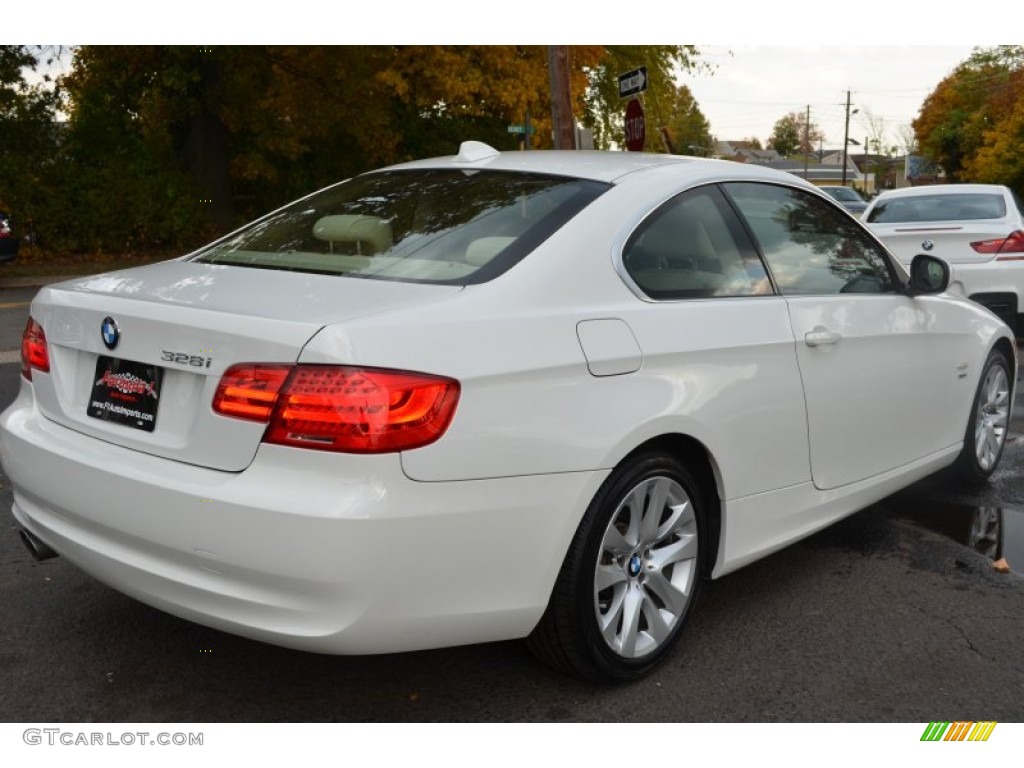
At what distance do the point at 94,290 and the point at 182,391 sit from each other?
1.90ft

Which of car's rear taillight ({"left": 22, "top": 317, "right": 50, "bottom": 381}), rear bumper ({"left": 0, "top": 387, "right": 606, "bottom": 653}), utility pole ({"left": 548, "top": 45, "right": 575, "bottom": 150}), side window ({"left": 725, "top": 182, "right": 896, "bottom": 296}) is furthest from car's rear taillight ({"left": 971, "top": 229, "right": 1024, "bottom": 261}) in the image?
car's rear taillight ({"left": 22, "top": 317, "right": 50, "bottom": 381})

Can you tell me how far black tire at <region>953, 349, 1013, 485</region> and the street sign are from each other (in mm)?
8640

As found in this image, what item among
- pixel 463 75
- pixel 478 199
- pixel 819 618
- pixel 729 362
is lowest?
pixel 819 618

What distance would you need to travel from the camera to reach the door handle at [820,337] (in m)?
3.83

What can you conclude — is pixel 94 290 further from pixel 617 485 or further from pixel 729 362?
pixel 729 362

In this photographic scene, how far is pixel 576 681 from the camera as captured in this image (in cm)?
329

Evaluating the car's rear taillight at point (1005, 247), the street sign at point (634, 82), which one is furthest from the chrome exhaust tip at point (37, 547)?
the street sign at point (634, 82)

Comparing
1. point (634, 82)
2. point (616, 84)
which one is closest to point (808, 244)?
point (634, 82)

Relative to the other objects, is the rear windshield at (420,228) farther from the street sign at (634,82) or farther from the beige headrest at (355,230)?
the street sign at (634,82)

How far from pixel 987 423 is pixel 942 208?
5.96 metres

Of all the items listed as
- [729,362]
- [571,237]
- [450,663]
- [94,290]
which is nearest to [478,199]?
[571,237]

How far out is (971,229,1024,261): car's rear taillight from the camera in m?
10.1

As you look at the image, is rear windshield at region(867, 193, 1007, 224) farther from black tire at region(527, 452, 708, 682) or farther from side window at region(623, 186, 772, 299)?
black tire at region(527, 452, 708, 682)

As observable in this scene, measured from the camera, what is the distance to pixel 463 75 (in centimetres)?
2152
